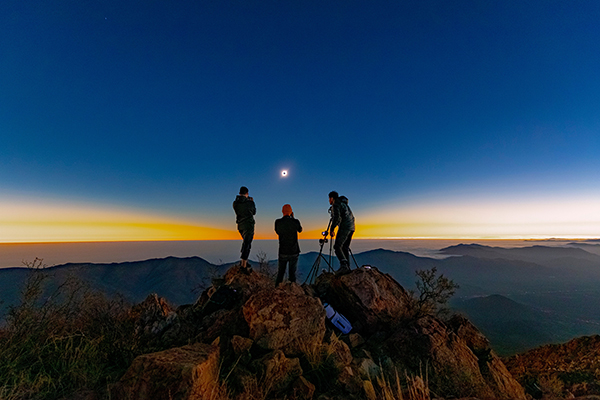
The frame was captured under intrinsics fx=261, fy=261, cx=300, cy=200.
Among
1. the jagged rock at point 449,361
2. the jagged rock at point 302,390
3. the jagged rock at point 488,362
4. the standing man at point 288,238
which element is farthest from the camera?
the standing man at point 288,238

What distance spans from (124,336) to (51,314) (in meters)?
1.71

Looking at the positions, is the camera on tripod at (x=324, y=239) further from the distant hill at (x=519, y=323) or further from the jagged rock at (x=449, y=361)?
the distant hill at (x=519, y=323)

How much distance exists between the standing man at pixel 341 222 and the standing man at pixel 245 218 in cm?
286

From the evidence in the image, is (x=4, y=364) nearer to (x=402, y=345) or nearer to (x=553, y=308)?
(x=402, y=345)

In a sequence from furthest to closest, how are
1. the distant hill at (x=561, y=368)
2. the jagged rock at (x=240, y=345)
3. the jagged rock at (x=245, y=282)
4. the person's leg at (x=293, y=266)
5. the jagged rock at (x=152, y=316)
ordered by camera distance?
1. the person's leg at (x=293, y=266)
2. the jagged rock at (x=245, y=282)
3. the distant hill at (x=561, y=368)
4. the jagged rock at (x=152, y=316)
5. the jagged rock at (x=240, y=345)

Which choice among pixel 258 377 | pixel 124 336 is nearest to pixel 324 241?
pixel 258 377

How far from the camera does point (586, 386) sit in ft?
26.3

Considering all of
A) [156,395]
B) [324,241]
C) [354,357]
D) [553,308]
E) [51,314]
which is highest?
[324,241]

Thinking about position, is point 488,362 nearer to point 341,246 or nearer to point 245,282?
point 341,246

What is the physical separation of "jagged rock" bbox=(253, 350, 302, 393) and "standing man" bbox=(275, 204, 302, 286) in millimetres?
3721

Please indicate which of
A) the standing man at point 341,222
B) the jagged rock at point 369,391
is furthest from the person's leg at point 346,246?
the jagged rock at point 369,391

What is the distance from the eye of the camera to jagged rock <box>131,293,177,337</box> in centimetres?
653

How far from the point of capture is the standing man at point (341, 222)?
9.23 meters

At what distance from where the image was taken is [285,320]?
18.9 feet
